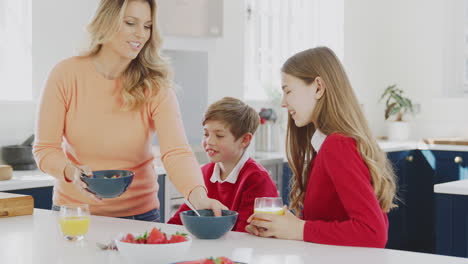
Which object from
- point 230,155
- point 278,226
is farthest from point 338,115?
point 230,155

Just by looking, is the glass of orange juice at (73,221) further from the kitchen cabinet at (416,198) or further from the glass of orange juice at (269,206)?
the kitchen cabinet at (416,198)

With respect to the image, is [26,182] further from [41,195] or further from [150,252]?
[150,252]

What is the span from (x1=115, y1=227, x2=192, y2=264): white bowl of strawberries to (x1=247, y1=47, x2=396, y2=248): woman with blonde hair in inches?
16.6

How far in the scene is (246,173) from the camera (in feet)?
8.18

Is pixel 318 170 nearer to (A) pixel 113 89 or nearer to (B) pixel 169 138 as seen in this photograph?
(B) pixel 169 138

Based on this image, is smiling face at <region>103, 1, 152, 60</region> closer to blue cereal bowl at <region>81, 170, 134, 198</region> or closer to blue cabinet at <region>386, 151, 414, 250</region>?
blue cereal bowl at <region>81, 170, 134, 198</region>

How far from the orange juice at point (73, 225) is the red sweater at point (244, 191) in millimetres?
557

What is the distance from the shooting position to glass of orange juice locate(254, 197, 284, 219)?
1915mm

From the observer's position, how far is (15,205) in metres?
2.17

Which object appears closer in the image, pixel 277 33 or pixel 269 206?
pixel 269 206

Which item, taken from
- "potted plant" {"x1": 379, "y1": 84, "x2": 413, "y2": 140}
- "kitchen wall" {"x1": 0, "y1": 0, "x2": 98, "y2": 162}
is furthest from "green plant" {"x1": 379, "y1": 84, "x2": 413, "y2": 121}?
"kitchen wall" {"x1": 0, "y1": 0, "x2": 98, "y2": 162}

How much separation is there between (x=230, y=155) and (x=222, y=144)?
0.05 metres

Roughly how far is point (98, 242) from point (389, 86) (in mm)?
4629

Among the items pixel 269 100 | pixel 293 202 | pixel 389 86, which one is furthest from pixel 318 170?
pixel 389 86
